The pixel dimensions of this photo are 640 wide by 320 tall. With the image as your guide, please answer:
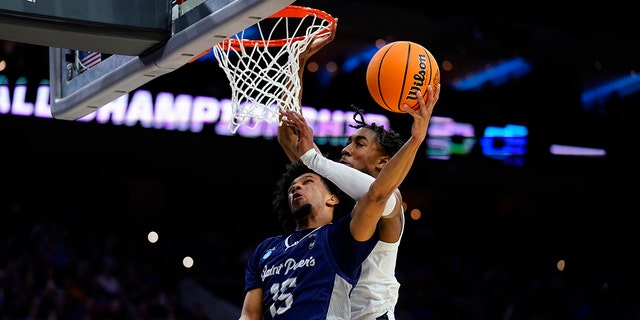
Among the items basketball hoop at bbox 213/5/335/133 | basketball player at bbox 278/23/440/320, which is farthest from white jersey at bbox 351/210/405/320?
basketball hoop at bbox 213/5/335/133

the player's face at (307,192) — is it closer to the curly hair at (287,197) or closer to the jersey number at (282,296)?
the curly hair at (287,197)

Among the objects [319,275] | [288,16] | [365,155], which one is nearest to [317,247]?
[319,275]

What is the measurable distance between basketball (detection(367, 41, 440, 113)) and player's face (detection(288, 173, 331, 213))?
0.46 meters

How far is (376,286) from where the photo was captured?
12.0 feet

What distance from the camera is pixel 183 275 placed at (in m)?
11.8

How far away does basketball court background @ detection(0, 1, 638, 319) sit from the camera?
12.3m

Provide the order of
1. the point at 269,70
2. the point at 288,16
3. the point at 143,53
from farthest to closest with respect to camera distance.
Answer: the point at 269,70, the point at 288,16, the point at 143,53

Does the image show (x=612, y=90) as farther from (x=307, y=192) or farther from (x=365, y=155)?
(x=307, y=192)

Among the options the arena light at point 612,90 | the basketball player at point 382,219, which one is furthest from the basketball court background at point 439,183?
the basketball player at point 382,219

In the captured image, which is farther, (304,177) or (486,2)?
(486,2)

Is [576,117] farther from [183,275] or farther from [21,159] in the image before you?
[21,159]

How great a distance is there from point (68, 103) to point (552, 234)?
1326 cm

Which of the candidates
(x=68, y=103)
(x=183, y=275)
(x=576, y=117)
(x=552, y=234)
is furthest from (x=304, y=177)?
(x=552, y=234)

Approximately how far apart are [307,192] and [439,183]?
40.7 feet
